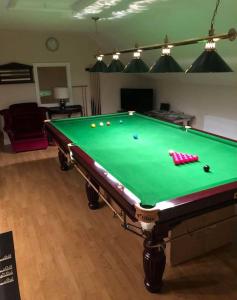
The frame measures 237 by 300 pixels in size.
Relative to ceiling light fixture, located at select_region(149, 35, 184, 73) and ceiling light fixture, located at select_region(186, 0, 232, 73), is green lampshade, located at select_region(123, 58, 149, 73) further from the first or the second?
ceiling light fixture, located at select_region(186, 0, 232, 73)

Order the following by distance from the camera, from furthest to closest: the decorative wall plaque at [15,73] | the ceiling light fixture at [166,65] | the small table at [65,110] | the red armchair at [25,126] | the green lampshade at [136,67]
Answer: the small table at [65,110], the decorative wall plaque at [15,73], the red armchair at [25,126], the green lampshade at [136,67], the ceiling light fixture at [166,65]

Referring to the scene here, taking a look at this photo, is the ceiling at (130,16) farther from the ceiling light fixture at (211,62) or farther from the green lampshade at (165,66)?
the ceiling light fixture at (211,62)

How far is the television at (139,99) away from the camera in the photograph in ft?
22.1

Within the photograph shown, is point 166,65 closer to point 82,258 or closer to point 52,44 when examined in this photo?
point 82,258

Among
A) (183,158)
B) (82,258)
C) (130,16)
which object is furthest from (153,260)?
(130,16)

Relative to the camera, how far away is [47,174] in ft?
14.6

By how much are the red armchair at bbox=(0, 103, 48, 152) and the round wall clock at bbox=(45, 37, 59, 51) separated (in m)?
1.43

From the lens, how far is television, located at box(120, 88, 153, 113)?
6.74 meters

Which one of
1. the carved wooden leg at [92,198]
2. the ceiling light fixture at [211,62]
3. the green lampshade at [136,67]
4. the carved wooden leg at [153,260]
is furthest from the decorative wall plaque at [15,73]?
the carved wooden leg at [153,260]

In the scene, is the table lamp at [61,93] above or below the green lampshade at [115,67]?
below

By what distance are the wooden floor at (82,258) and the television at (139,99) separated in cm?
358

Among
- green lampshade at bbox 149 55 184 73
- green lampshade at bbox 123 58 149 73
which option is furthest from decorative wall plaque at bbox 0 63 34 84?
green lampshade at bbox 149 55 184 73

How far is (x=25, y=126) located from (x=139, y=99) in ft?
9.33

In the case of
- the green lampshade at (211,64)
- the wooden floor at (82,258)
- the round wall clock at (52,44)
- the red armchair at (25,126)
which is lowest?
the wooden floor at (82,258)
